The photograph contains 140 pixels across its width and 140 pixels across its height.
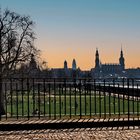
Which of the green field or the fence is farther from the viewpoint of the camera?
the green field

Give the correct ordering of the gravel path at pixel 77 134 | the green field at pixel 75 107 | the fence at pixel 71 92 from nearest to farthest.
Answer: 1. the gravel path at pixel 77 134
2. the fence at pixel 71 92
3. the green field at pixel 75 107

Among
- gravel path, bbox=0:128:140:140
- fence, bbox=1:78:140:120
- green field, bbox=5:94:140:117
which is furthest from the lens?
green field, bbox=5:94:140:117

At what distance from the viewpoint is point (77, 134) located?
1211cm

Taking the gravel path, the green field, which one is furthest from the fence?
the gravel path

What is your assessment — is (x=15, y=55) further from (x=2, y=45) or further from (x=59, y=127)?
(x=59, y=127)

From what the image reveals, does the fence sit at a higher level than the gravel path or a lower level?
higher

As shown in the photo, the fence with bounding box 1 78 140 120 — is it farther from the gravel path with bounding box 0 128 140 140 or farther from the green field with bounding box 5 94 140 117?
the gravel path with bounding box 0 128 140 140

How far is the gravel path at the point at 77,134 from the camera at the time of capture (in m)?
11.5

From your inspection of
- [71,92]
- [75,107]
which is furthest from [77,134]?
[71,92]

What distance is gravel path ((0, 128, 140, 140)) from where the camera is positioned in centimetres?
1148

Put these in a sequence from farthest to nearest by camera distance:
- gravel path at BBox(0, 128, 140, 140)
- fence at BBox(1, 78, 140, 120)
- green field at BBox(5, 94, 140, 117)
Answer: green field at BBox(5, 94, 140, 117) < fence at BBox(1, 78, 140, 120) < gravel path at BBox(0, 128, 140, 140)

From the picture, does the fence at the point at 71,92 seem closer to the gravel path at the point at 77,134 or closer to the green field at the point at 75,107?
the green field at the point at 75,107

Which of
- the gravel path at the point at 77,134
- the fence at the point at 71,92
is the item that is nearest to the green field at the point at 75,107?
the fence at the point at 71,92

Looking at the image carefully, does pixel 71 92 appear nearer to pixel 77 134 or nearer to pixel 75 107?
pixel 75 107
